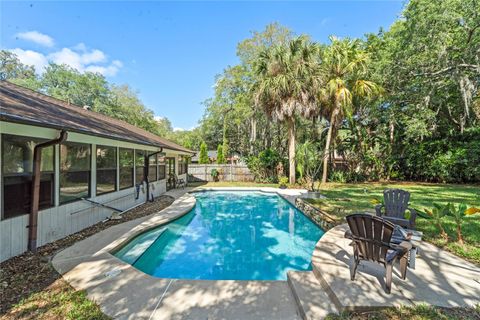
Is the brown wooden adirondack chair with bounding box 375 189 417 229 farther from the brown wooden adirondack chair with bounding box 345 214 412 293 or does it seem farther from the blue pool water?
the brown wooden adirondack chair with bounding box 345 214 412 293

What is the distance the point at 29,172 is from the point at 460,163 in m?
20.6

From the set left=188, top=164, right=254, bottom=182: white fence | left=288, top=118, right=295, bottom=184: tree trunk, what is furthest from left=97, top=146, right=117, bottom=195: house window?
left=188, top=164, right=254, bottom=182: white fence

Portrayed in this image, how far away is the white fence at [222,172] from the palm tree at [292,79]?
5.79 meters

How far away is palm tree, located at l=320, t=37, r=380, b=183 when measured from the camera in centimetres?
1278

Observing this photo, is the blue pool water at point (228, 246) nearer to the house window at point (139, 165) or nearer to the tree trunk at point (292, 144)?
the house window at point (139, 165)

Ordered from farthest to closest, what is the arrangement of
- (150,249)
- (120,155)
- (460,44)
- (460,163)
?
1. (460,163)
2. (460,44)
3. (120,155)
4. (150,249)

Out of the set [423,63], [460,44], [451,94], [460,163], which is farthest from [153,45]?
[460,163]

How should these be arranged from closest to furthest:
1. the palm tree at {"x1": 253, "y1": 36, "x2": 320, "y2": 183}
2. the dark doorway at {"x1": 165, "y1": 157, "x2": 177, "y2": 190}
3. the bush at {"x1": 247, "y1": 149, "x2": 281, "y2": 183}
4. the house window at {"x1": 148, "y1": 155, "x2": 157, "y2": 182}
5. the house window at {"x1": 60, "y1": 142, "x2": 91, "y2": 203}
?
the house window at {"x1": 60, "y1": 142, "x2": 91, "y2": 203} → the house window at {"x1": 148, "y1": 155, "x2": 157, "y2": 182} → the palm tree at {"x1": 253, "y1": 36, "x2": 320, "y2": 183} → the dark doorway at {"x1": 165, "y1": 157, "x2": 177, "y2": 190} → the bush at {"x1": 247, "y1": 149, "x2": 281, "y2": 183}

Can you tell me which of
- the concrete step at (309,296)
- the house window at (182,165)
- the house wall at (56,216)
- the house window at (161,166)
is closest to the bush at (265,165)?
the house window at (182,165)

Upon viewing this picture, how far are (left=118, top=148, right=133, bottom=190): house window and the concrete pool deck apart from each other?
4.12m

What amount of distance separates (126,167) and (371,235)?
7.68m

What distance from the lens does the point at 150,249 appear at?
505 cm

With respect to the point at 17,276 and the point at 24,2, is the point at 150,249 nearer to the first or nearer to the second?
the point at 17,276

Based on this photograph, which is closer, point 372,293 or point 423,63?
point 372,293
